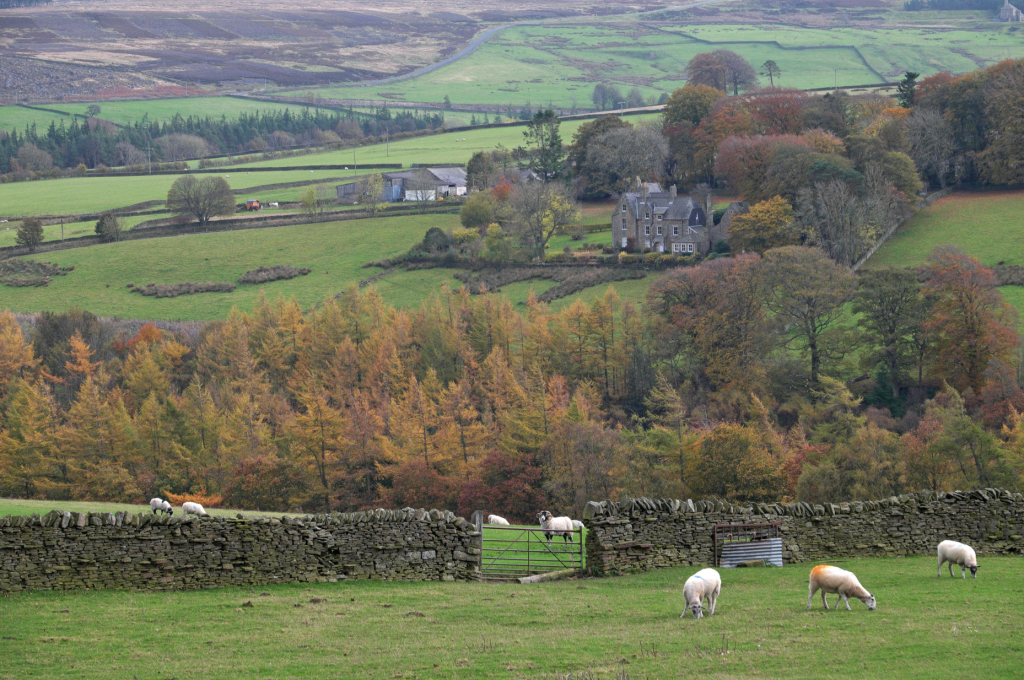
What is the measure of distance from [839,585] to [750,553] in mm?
5792

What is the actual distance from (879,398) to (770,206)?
99.8ft

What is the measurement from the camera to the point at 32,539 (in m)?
24.2

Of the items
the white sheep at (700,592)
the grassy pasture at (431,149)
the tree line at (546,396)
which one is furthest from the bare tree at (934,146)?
the white sheep at (700,592)

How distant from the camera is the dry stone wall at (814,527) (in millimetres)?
26484

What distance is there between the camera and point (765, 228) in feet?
323

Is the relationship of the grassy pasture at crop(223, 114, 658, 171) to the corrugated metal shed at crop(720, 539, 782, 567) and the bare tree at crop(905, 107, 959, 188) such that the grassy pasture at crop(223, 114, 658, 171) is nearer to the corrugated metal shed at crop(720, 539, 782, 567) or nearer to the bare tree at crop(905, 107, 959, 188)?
the bare tree at crop(905, 107, 959, 188)

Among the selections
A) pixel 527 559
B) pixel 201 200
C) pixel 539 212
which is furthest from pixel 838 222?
pixel 201 200

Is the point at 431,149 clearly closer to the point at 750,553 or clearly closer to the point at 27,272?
the point at 27,272

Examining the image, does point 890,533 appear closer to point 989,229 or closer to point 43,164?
point 989,229

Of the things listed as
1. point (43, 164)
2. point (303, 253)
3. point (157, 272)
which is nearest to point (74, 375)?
point (157, 272)

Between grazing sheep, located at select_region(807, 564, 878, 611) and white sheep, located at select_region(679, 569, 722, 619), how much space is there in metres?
1.91

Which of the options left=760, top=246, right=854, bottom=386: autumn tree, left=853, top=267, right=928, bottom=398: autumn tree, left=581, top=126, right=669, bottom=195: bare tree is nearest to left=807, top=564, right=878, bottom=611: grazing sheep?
left=853, top=267, right=928, bottom=398: autumn tree

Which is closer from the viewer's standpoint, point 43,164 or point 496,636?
point 496,636

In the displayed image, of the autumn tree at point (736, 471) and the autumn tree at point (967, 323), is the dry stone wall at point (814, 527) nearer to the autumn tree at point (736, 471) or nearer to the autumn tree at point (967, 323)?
the autumn tree at point (736, 471)
